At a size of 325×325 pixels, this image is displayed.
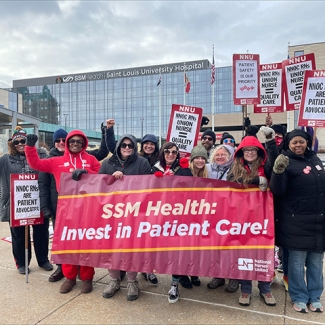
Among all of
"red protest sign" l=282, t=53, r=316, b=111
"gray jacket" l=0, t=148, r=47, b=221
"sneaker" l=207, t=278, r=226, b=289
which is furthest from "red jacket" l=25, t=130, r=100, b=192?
"red protest sign" l=282, t=53, r=316, b=111

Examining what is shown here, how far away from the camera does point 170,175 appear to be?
11.9 ft

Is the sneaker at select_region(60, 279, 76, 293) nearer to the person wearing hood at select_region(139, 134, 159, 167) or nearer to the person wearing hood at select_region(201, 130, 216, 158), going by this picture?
the person wearing hood at select_region(139, 134, 159, 167)

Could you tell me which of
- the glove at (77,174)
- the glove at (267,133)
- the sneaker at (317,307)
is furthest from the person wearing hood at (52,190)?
the sneaker at (317,307)

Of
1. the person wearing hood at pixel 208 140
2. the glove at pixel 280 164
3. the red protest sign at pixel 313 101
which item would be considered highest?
the red protest sign at pixel 313 101

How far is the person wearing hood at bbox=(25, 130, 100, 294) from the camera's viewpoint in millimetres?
3822

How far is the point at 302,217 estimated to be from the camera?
3285mm

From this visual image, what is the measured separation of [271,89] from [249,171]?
4.05 m

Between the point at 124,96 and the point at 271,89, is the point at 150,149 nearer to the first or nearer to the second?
the point at 271,89

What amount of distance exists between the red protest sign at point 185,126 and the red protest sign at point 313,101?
169cm

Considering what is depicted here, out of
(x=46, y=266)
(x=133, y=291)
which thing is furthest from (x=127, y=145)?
(x=46, y=266)

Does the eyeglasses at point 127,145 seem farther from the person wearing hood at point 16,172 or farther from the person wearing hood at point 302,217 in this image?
the person wearing hood at point 302,217

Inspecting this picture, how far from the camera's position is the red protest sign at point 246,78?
685 cm

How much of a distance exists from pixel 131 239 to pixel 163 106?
78501mm

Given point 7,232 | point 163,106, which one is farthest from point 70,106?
point 7,232
